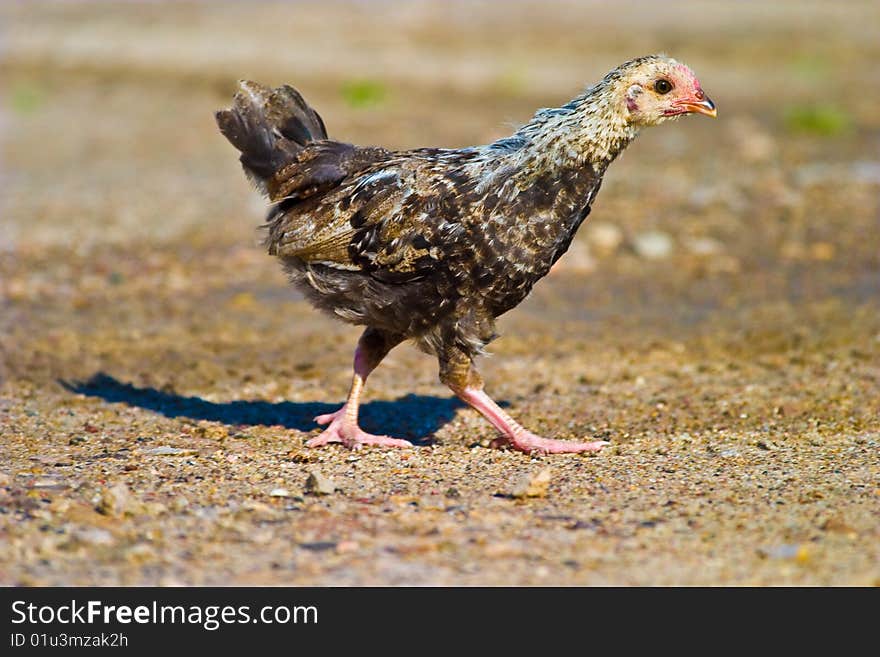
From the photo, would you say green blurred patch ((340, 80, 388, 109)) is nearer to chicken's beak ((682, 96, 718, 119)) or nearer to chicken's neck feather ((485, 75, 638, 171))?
chicken's neck feather ((485, 75, 638, 171))

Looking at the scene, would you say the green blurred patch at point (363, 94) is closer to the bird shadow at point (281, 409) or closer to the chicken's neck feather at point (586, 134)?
the bird shadow at point (281, 409)

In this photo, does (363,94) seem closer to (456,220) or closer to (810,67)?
(810,67)

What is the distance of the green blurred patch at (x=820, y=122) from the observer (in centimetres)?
1596

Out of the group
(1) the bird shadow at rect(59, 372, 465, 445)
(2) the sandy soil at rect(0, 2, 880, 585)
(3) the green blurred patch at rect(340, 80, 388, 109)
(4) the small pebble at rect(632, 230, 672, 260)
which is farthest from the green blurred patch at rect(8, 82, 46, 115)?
(1) the bird shadow at rect(59, 372, 465, 445)

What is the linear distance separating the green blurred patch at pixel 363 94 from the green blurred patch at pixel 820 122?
A: 221 inches

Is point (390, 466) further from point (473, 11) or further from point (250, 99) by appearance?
point (473, 11)

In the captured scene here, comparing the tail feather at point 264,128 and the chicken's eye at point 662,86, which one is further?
the tail feather at point 264,128

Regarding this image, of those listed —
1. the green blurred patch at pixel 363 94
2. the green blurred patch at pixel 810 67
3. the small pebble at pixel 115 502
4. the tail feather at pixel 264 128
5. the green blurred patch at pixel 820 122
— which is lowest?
the small pebble at pixel 115 502

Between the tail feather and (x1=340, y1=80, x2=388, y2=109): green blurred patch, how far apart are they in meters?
9.94

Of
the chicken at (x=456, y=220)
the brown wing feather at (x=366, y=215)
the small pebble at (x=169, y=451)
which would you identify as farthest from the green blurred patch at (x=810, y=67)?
the small pebble at (x=169, y=451)

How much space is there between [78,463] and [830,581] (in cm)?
365

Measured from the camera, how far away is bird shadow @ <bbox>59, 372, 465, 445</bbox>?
296 inches

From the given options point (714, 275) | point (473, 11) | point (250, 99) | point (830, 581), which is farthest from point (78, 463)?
point (473, 11)

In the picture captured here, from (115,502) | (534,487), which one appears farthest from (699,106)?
(115,502)
